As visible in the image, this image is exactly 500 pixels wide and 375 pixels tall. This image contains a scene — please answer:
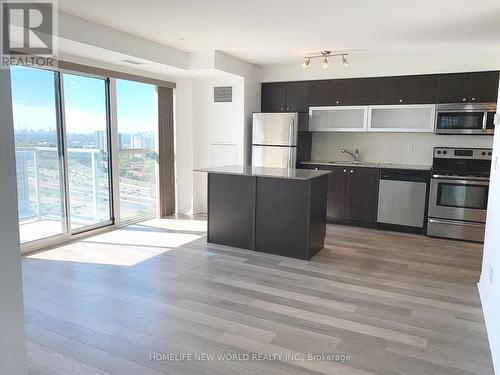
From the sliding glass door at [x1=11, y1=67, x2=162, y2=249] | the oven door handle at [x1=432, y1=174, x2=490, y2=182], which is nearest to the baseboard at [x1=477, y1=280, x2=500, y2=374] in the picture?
the oven door handle at [x1=432, y1=174, x2=490, y2=182]

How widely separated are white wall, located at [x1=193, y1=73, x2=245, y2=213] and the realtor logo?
7.93ft

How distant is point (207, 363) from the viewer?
222 centimetres

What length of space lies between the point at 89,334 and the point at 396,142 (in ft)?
16.0

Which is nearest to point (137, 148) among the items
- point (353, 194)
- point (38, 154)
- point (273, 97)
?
point (38, 154)

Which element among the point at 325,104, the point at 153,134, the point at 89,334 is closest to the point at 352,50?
the point at 325,104

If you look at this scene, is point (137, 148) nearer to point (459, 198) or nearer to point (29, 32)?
point (29, 32)

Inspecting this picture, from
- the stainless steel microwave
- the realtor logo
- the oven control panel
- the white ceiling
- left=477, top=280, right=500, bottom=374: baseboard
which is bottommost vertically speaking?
left=477, top=280, right=500, bottom=374: baseboard

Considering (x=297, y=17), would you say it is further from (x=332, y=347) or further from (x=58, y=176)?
(x=58, y=176)

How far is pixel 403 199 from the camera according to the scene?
5.20m

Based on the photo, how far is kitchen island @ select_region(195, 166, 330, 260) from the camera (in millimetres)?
4027

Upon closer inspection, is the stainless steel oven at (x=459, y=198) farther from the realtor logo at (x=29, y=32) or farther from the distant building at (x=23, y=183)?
the distant building at (x=23, y=183)

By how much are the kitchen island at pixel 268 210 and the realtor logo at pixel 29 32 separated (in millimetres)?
2071

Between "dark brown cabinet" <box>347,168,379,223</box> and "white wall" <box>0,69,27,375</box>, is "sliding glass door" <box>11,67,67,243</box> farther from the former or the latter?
"dark brown cabinet" <box>347,168,379,223</box>

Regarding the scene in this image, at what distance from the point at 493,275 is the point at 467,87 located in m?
3.24
